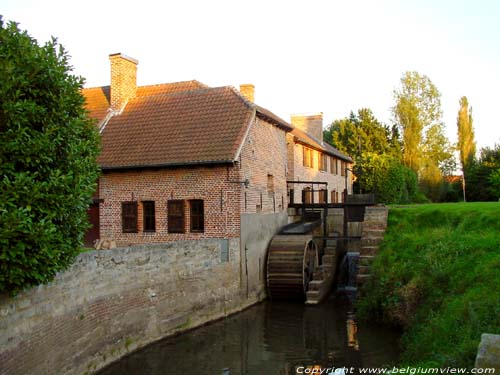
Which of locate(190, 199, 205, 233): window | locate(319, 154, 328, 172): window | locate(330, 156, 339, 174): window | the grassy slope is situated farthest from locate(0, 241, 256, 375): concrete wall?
locate(330, 156, 339, 174): window

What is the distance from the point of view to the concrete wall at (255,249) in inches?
637

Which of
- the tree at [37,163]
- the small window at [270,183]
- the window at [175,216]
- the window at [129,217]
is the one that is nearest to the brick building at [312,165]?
the small window at [270,183]

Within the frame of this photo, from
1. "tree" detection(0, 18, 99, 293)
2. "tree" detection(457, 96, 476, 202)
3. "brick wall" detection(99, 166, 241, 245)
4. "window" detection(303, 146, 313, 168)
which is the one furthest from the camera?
"tree" detection(457, 96, 476, 202)

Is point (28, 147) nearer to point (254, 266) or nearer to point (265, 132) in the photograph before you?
point (254, 266)

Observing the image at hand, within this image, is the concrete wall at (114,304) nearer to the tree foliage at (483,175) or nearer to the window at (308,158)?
the window at (308,158)

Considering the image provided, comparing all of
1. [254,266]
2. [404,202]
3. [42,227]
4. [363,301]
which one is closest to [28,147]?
[42,227]

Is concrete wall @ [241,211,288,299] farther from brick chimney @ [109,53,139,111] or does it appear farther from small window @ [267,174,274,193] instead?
brick chimney @ [109,53,139,111]

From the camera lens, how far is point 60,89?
736 cm

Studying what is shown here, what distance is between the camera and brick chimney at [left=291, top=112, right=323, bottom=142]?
1245 inches

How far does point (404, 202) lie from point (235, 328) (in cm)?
2262

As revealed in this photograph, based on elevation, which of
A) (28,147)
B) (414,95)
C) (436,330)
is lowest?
(436,330)

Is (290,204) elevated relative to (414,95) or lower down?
lower down

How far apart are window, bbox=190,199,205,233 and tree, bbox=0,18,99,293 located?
27.9 feet

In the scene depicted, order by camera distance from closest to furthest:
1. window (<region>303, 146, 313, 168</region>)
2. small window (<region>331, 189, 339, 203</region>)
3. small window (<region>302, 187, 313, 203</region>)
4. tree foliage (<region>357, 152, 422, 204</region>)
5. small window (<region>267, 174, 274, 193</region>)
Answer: small window (<region>267, 174, 274, 193</region>) → small window (<region>302, 187, 313, 203</region>) → window (<region>303, 146, 313, 168</region>) → small window (<region>331, 189, 339, 203</region>) → tree foliage (<region>357, 152, 422, 204</region>)
